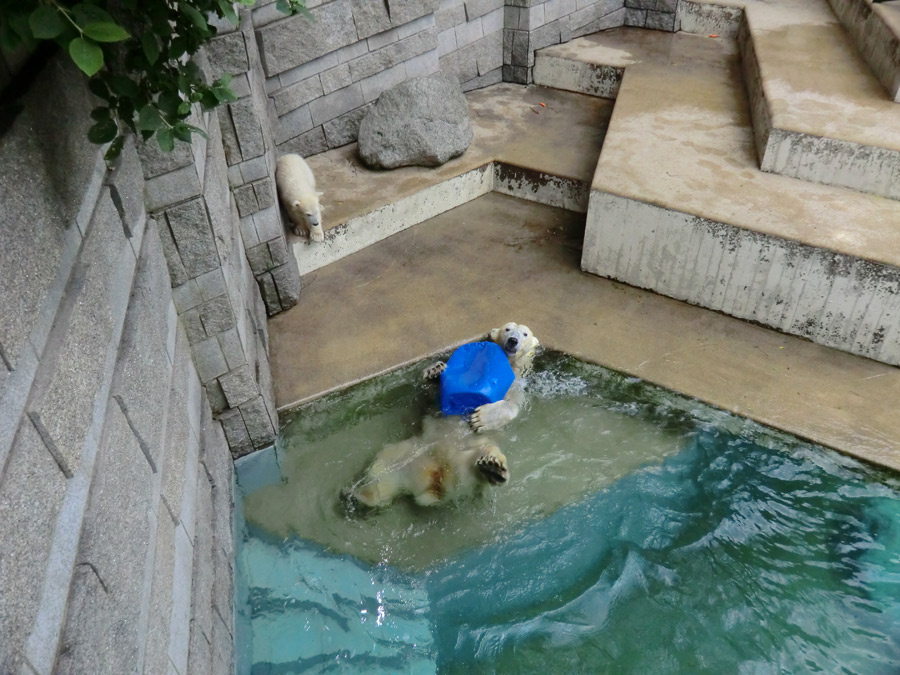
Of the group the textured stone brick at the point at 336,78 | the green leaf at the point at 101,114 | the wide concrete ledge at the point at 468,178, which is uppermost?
the green leaf at the point at 101,114

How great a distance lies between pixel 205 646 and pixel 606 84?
22.2ft

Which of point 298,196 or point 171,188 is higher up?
point 171,188

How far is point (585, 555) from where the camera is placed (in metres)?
3.35

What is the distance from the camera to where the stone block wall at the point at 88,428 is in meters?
1.39

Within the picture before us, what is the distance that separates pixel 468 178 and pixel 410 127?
69 centimetres

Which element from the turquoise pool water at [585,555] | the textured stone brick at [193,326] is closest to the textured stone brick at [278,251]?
the turquoise pool water at [585,555]

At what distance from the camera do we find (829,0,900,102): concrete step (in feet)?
17.1

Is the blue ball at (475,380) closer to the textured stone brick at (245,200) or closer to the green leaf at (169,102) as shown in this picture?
the textured stone brick at (245,200)

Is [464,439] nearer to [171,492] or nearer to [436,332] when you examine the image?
[436,332]

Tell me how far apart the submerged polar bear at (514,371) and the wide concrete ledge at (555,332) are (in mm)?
420

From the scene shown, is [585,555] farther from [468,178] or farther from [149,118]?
[468,178]

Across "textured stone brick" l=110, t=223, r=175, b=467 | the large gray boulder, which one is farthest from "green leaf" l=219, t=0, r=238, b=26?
the large gray boulder

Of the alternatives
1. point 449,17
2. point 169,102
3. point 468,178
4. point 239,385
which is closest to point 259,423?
point 239,385

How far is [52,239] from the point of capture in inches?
66.2
